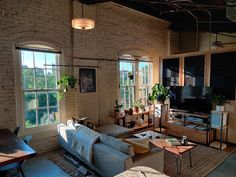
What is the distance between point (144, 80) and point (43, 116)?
3.61 meters

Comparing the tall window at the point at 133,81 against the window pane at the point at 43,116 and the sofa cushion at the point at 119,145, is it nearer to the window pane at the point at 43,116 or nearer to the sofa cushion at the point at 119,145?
the window pane at the point at 43,116

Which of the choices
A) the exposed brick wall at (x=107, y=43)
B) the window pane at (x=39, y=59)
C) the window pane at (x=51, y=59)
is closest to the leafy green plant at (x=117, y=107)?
the exposed brick wall at (x=107, y=43)

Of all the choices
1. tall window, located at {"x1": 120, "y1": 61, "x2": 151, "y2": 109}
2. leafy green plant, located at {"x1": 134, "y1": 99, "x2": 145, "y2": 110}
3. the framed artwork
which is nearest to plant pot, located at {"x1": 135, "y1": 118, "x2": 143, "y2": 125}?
leafy green plant, located at {"x1": 134, "y1": 99, "x2": 145, "y2": 110}

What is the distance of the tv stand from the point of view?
4.88 metres

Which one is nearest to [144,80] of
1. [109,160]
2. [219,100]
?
[219,100]

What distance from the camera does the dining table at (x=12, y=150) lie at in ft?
8.21

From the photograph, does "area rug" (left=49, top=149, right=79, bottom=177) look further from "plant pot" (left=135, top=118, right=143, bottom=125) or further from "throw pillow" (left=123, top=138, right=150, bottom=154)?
"plant pot" (left=135, top=118, right=143, bottom=125)

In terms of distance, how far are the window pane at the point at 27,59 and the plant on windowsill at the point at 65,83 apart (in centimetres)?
69

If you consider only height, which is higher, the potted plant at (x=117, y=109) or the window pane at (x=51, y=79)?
the window pane at (x=51, y=79)

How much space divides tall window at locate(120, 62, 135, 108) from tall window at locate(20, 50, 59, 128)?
7.09 feet

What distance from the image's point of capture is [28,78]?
13.7ft

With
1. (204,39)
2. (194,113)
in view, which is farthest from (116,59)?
(204,39)

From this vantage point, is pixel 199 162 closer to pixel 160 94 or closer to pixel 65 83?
pixel 160 94

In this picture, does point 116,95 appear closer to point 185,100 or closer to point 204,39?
point 185,100
